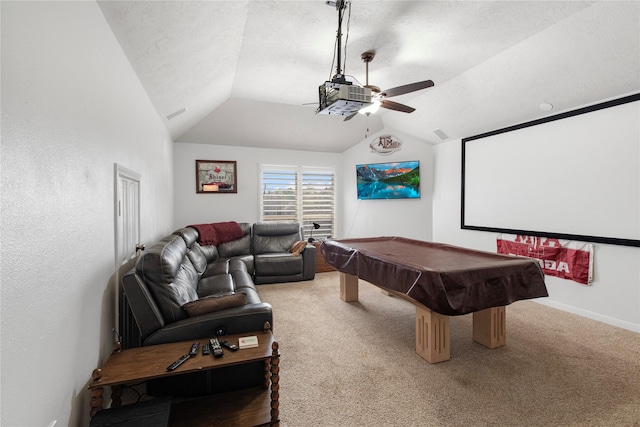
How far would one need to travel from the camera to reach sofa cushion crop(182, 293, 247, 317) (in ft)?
7.00

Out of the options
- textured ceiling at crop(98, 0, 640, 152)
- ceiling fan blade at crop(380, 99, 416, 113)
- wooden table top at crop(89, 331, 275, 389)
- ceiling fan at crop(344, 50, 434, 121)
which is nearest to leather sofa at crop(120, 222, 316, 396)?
wooden table top at crop(89, 331, 275, 389)

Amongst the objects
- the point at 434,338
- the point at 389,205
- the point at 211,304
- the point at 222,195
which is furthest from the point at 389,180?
the point at 211,304

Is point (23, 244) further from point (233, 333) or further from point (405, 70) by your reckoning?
point (405, 70)

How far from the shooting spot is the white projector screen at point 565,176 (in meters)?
3.18

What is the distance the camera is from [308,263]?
521cm

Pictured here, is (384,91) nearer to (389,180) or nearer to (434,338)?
(434,338)

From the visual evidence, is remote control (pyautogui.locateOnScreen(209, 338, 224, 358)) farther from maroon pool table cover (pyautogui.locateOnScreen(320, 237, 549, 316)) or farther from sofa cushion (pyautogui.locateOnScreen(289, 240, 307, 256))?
sofa cushion (pyautogui.locateOnScreen(289, 240, 307, 256))

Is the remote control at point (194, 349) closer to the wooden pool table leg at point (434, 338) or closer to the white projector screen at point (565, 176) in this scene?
the wooden pool table leg at point (434, 338)

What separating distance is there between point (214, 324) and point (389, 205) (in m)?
4.74

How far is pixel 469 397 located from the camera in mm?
2082

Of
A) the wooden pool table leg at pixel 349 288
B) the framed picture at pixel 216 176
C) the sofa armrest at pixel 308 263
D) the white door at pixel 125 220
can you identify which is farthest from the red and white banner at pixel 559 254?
the framed picture at pixel 216 176

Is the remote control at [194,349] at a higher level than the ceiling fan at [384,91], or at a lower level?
lower

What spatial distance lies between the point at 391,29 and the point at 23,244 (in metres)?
3.09

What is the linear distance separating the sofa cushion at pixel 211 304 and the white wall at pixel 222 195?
12.6 feet
